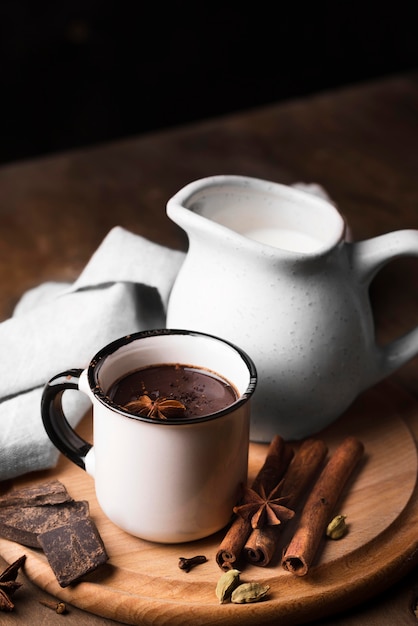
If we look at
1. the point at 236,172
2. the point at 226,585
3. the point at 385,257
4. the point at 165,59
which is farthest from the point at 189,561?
the point at 165,59

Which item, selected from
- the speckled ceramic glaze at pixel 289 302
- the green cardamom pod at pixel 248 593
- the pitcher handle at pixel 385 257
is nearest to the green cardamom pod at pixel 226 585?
the green cardamom pod at pixel 248 593

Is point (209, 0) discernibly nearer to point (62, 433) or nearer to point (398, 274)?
point (398, 274)

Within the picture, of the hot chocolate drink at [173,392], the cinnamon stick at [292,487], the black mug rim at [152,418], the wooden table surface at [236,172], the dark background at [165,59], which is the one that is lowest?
the dark background at [165,59]

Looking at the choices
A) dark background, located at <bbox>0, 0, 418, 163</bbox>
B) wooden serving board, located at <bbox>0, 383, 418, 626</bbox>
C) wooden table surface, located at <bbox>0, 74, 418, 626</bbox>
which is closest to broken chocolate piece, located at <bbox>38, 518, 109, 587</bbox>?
wooden serving board, located at <bbox>0, 383, 418, 626</bbox>

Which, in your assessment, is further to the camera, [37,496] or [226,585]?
[37,496]

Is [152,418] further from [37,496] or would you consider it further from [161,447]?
[37,496]

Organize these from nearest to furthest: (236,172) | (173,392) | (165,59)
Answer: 1. (173,392)
2. (236,172)
3. (165,59)

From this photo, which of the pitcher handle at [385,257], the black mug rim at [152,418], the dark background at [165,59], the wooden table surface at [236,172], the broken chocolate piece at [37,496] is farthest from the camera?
the dark background at [165,59]

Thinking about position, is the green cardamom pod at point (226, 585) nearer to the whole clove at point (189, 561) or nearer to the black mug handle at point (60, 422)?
the whole clove at point (189, 561)
